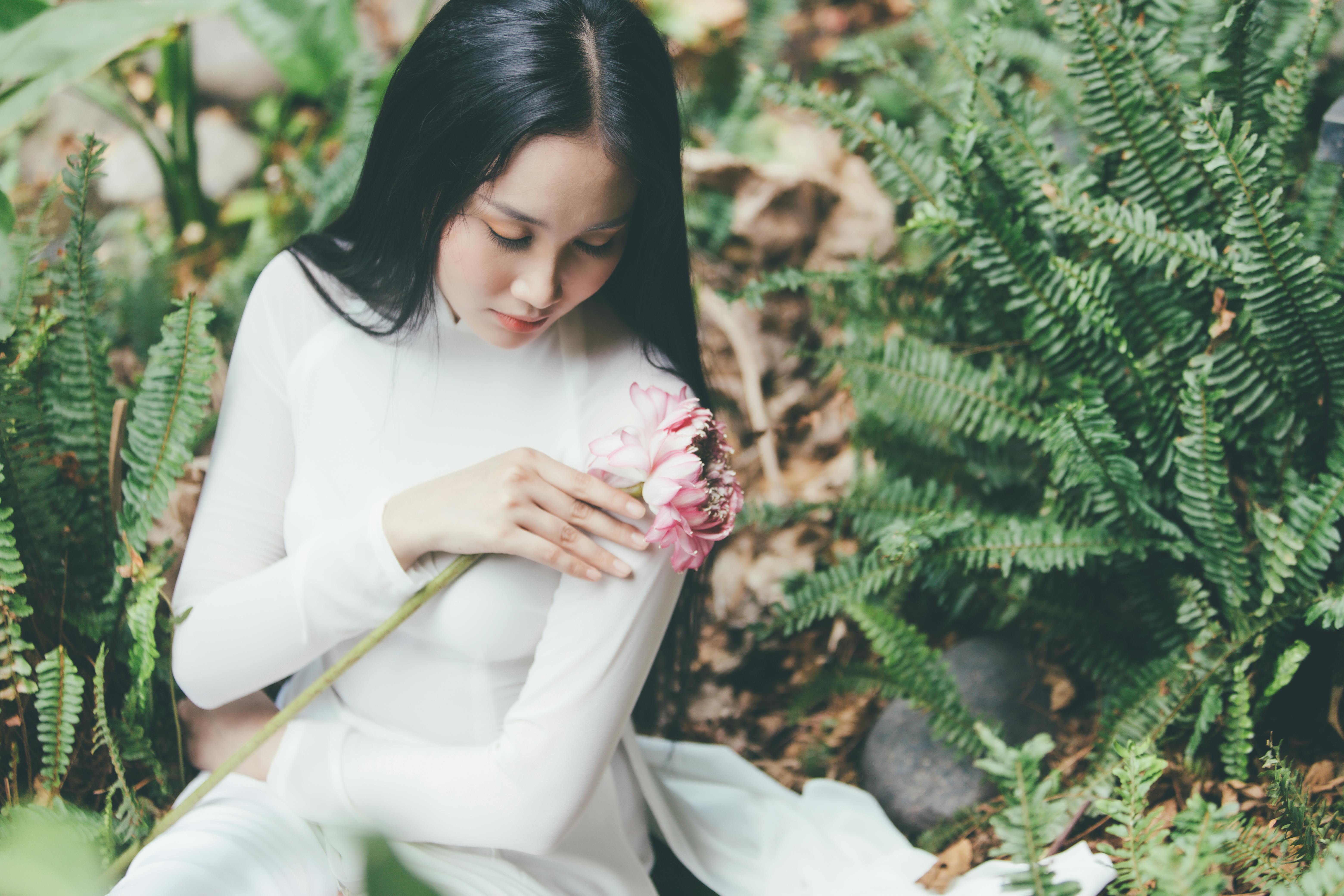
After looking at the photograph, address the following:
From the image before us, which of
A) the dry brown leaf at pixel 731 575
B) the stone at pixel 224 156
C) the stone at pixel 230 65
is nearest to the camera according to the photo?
the dry brown leaf at pixel 731 575

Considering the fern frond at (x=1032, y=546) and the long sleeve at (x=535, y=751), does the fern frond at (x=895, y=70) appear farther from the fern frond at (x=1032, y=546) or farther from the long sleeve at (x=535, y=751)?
the long sleeve at (x=535, y=751)

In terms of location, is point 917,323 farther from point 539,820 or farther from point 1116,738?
point 539,820

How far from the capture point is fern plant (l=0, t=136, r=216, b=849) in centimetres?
115

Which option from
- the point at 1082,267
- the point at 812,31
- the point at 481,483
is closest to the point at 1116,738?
the point at 1082,267

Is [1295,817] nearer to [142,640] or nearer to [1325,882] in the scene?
[1325,882]

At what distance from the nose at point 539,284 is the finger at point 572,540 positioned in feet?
0.83

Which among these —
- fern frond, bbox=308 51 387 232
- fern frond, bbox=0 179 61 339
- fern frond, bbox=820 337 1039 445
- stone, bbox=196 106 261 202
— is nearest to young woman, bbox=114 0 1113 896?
fern frond, bbox=0 179 61 339

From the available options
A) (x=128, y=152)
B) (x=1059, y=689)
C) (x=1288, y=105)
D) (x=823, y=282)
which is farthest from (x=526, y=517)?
(x=128, y=152)

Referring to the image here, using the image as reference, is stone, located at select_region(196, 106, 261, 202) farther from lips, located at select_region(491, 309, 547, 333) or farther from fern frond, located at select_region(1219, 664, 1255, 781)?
fern frond, located at select_region(1219, 664, 1255, 781)

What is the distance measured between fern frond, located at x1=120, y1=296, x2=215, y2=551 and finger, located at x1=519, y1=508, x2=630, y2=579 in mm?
563

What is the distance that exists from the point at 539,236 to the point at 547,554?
376 mm

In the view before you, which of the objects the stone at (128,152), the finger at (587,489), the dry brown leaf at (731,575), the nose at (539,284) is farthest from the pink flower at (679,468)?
the stone at (128,152)

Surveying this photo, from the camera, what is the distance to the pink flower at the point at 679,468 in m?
1.01

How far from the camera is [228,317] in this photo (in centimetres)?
230
